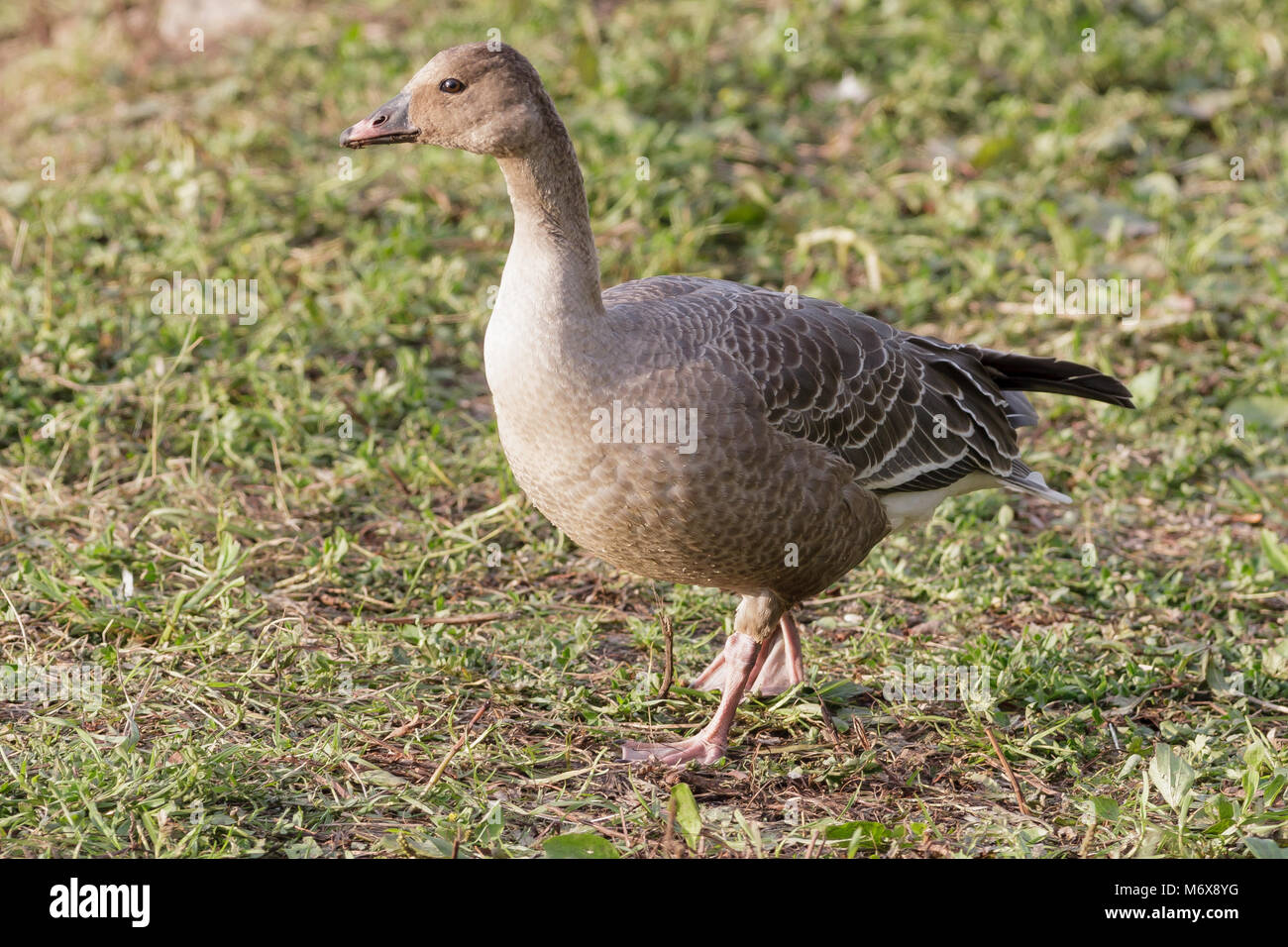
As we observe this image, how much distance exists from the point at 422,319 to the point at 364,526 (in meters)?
1.59

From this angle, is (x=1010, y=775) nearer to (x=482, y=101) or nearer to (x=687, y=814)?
(x=687, y=814)

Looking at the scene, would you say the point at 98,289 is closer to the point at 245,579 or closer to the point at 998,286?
the point at 245,579

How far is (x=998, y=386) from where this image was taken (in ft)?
17.7

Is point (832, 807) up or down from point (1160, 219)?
down

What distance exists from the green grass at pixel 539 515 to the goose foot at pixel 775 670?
0.35 feet

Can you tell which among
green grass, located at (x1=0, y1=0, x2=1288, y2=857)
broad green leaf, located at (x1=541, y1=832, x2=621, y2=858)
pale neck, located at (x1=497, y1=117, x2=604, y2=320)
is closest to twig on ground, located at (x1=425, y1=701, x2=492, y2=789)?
green grass, located at (x1=0, y1=0, x2=1288, y2=857)

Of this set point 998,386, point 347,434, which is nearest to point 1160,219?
point 998,386

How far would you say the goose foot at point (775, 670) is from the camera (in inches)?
188

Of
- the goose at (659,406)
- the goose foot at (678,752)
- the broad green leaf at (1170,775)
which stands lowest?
the broad green leaf at (1170,775)

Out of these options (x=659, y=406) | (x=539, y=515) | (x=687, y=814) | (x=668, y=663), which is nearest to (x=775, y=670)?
(x=668, y=663)

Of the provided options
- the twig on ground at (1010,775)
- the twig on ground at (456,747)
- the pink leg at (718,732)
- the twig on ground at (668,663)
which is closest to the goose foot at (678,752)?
the pink leg at (718,732)

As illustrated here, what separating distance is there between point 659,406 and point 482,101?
1096mm

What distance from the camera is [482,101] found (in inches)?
166

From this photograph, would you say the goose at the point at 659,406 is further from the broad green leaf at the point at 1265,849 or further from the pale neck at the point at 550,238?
the broad green leaf at the point at 1265,849
